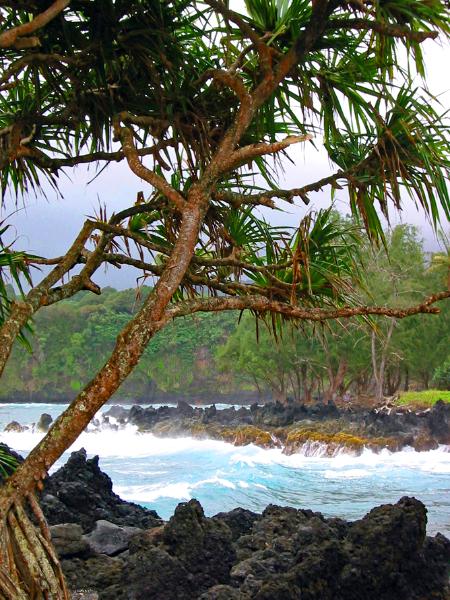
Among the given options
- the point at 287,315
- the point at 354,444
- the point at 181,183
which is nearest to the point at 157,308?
the point at 287,315

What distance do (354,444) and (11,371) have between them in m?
63.0

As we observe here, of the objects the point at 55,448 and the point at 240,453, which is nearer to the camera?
the point at 55,448

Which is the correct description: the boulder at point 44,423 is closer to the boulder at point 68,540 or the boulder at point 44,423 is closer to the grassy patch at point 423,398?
the grassy patch at point 423,398

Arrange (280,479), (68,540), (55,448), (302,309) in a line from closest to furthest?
(55,448)
(302,309)
(68,540)
(280,479)

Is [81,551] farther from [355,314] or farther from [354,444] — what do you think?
[354,444]

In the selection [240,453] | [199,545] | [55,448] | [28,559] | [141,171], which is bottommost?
[240,453]

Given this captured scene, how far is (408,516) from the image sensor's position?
4.63 meters

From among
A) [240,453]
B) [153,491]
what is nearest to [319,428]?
[240,453]

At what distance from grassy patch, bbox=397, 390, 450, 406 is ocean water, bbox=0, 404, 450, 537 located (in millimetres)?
6971

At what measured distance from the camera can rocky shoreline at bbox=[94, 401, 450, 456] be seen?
22.9m

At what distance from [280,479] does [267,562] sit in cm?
1543

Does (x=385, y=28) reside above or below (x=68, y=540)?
above

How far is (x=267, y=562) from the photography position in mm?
5000

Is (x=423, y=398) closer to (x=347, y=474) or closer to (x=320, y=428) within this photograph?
(x=320, y=428)
